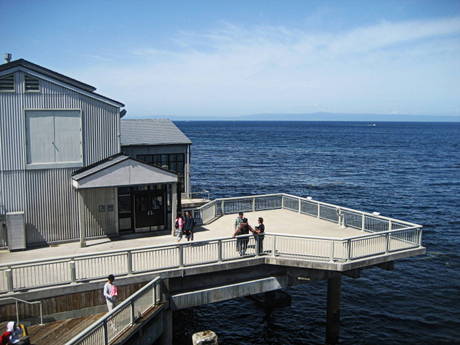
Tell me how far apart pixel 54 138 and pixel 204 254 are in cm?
876

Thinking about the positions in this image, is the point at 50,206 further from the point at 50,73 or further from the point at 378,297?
the point at 378,297

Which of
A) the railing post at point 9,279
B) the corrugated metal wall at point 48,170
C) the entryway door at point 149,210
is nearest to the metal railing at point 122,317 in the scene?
the railing post at point 9,279

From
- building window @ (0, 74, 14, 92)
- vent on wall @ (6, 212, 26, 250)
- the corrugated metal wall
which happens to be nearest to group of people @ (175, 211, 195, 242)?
the corrugated metal wall

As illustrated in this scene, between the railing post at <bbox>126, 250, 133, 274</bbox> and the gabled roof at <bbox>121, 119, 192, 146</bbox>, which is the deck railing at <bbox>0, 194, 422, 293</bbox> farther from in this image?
the gabled roof at <bbox>121, 119, 192, 146</bbox>

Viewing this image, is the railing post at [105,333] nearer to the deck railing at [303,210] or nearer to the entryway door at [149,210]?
the entryway door at [149,210]

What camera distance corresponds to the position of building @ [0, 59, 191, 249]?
68.1 ft

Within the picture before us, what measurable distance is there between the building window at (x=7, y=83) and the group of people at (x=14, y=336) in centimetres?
1108

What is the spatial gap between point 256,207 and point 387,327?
9623 millimetres

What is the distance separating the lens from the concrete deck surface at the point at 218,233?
2055cm

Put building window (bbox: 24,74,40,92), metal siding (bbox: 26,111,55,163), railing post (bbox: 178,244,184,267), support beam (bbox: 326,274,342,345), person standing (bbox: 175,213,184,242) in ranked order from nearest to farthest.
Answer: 1. railing post (bbox: 178,244,184,267)
2. building window (bbox: 24,74,40,92)
3. metal siding (bbox: 26,111,55,163)
4. person standing (bbox: 175,213,184,242)
5. support beam (bbox: 326,274,342,345)

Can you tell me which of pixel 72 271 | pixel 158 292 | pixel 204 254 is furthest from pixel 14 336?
pixel 204 254

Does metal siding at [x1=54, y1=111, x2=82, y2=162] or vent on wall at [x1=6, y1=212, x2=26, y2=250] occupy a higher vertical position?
metal siding at [x1=54, y1=111, x2=82, y2=162]

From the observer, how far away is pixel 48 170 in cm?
2164

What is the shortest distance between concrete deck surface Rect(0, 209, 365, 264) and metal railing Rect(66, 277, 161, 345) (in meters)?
4.31
